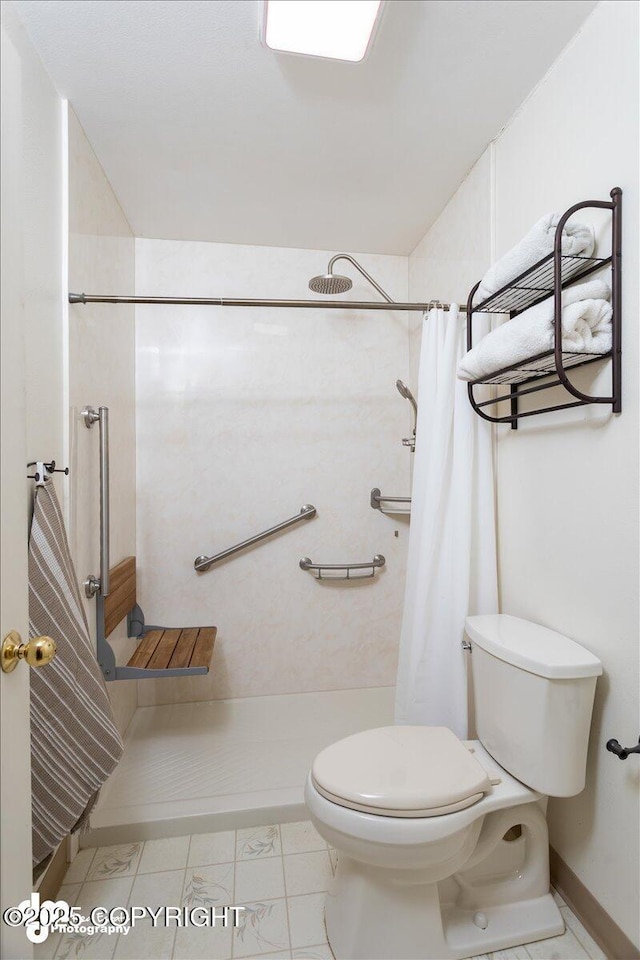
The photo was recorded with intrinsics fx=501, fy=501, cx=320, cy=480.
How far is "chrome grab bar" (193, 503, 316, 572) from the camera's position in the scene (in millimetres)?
2379

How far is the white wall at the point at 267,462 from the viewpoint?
239 cm

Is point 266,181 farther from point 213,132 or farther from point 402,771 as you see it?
point 402,771

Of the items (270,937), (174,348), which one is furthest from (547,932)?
(174,348)

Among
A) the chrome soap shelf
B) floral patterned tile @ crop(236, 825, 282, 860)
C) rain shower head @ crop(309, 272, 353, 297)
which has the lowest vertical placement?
floral patterned tile @ crop(236, 825, 282, 860)

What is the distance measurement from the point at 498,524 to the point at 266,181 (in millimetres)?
1514

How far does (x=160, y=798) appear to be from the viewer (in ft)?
5.70

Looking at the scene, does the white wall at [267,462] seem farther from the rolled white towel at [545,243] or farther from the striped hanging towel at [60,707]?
the rolled white towel at [545,243]

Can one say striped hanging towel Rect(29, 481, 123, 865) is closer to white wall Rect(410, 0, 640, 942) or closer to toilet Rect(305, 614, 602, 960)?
toilet Rect(305, 614, 602, 960)

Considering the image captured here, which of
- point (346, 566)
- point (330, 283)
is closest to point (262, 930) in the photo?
point (346, 566)

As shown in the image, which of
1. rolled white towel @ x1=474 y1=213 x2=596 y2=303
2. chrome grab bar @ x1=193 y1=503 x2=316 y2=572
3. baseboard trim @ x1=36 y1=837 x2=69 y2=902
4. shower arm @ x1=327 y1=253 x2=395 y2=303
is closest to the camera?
rolled white towel @ x1=474 y1=213 x2=596 y2=303

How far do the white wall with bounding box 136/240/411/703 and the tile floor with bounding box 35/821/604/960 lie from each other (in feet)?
2.88

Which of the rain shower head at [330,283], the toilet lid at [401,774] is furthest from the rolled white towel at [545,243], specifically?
the toilet lid at [401,774]

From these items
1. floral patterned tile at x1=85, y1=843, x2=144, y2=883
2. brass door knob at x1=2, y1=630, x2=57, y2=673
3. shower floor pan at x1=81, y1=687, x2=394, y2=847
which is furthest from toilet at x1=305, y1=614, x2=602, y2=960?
brass door knob at x1=2, y1=630, x2=57, y2=673

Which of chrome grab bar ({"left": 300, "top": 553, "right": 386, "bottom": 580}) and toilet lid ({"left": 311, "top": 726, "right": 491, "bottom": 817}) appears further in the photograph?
chrome grab bar ({"left": 300, "top": 553, "right": 386, "bottom": 580})
